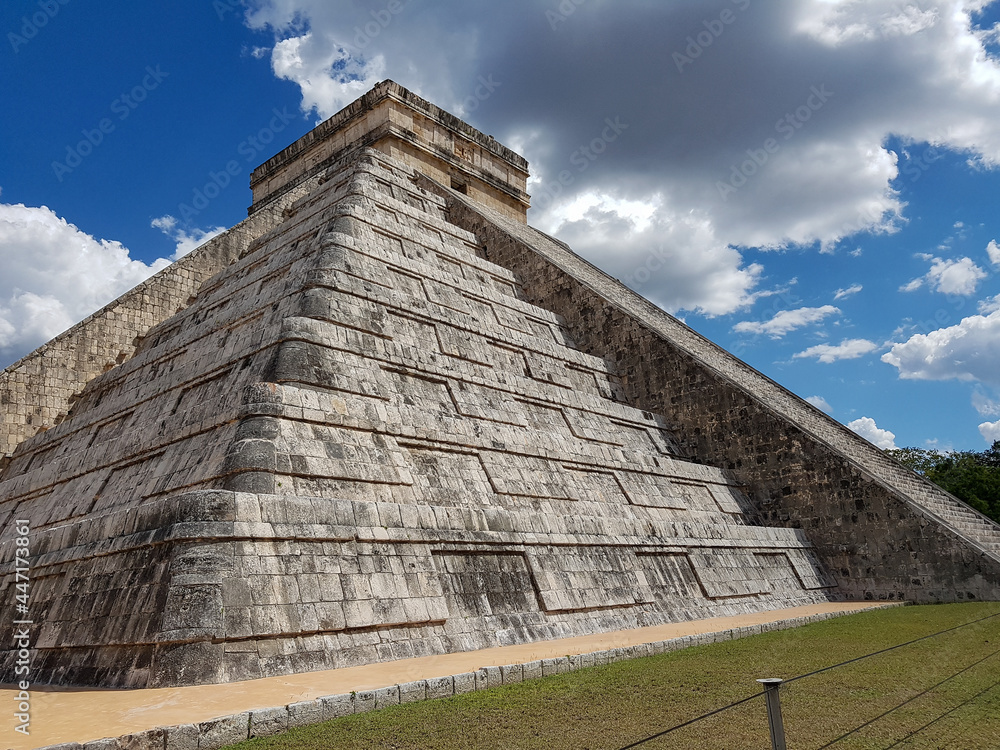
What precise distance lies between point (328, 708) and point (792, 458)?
10.0 metres

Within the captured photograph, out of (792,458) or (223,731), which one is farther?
(792,458)

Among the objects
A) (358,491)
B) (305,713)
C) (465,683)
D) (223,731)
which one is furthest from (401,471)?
(223,731)

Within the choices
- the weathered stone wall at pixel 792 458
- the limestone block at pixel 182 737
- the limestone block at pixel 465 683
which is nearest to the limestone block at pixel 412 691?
the limestone block at pixel 465 683

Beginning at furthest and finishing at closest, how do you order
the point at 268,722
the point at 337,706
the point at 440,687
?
the point at 440,687
the point at 337,706
the point at 268,722

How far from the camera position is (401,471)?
720 centimetres

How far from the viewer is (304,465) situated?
6.50m

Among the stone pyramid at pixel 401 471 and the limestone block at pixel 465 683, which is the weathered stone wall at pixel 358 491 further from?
the limestone block at pixel 465 683

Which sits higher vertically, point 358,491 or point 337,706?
point 358,491

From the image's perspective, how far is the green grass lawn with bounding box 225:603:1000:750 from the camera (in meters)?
3.37

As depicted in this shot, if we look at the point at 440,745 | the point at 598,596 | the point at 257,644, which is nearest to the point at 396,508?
the point at 257,644

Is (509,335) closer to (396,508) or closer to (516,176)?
(396,508)

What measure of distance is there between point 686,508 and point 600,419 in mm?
1897

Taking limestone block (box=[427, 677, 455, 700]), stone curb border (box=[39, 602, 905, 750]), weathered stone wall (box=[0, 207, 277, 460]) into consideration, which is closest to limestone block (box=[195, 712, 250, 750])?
stone curb border (box=[39, 602, 905, 750])

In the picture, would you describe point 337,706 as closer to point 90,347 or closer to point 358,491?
point 358,491
